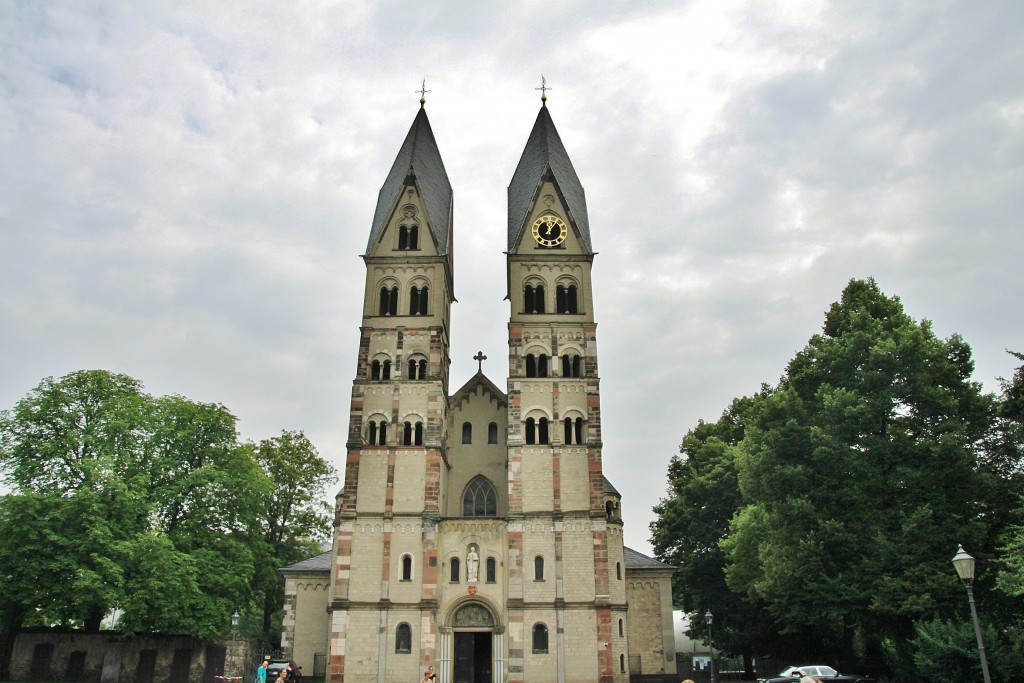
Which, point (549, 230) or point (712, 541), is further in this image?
point (712, 541)

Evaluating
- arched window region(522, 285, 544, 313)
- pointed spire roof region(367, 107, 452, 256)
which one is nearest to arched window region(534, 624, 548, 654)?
arched window region(522, 285, 544, 313)

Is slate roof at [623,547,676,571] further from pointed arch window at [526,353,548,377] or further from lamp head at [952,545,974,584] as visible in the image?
lamp head at [952,545,974,584]

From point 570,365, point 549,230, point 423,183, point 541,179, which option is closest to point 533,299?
point 549,230

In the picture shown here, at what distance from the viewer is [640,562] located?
47344 millimetres

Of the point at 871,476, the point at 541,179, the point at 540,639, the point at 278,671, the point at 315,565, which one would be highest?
the point at 541,179

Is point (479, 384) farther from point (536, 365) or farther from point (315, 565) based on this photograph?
point (315, 565)

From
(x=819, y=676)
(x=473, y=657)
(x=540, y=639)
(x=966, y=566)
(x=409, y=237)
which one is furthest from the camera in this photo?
(x=409, y=237)

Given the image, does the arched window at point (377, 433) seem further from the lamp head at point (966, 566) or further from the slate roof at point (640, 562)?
the lamp head at point (966, 566)

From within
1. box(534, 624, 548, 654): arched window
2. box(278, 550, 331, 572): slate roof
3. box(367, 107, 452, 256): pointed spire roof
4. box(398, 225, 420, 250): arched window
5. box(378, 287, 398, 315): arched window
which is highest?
box(367, 107, 452, 256): pointed spire roof

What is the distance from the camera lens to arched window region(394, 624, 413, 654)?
122 feet

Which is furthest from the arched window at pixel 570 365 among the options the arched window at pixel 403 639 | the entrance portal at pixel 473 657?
the arched window at pixel 403 639

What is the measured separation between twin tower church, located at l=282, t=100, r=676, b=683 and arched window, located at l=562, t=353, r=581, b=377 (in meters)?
0.11

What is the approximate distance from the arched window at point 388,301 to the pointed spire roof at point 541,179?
689cm

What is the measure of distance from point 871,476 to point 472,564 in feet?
60.6
